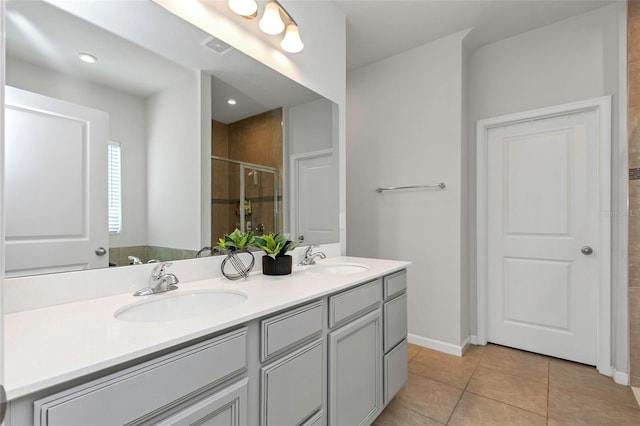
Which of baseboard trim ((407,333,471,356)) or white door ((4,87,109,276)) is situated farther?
baseboard trim ((407,333,471,356))

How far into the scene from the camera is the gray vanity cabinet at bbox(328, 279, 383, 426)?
4.30ft

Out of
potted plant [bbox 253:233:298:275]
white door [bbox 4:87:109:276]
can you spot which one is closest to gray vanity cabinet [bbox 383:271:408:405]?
potted plant [bbox 253:233:298:275]

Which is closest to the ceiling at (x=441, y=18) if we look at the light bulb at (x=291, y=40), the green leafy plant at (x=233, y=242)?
the light bulb at (x=291, y=40)

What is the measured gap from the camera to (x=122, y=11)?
3.80 feet

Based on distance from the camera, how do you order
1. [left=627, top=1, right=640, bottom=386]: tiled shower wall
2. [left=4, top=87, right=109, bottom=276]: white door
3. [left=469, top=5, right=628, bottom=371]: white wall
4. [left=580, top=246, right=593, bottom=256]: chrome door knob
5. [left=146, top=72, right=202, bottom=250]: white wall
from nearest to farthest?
1. [left=4, top=87, right=109, bottom=276]: white door
2. [left=146, top=72, right=202, bottom=250]: white wall
3. [left=627, top=1, right=640, bottom=386]: tiled shower wall
4. [left=469, top=5, right=628, bottom=371]: white wall
5. [left=580, top=246, right=593, bottom=256]: chrome door knob

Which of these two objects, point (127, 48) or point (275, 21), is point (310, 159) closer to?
point (275, 21)

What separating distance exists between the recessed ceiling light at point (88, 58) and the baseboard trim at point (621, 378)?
336cm

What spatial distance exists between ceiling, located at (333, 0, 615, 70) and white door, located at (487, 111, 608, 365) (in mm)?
745

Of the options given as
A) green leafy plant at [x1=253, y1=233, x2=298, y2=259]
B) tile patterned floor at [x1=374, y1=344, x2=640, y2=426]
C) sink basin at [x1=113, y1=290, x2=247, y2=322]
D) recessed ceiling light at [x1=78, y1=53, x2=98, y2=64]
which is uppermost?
recessed ceiling light at [x1=78, y1=53, x2=98, y2=64]

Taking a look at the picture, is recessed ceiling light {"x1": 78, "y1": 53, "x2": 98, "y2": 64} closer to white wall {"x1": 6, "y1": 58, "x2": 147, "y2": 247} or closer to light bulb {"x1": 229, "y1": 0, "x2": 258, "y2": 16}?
white wall {"x1": 6, "y1": 58, "x2": 147, "y2": 247}

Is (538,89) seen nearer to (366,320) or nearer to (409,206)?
(409,206)

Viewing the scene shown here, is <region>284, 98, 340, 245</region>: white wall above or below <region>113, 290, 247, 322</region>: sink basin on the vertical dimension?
above

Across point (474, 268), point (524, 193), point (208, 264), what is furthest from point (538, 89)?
point (208, 264)

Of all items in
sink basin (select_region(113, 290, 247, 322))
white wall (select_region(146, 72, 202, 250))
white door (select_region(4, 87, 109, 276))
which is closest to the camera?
white door (select_region(4, 87, 109, 276))
